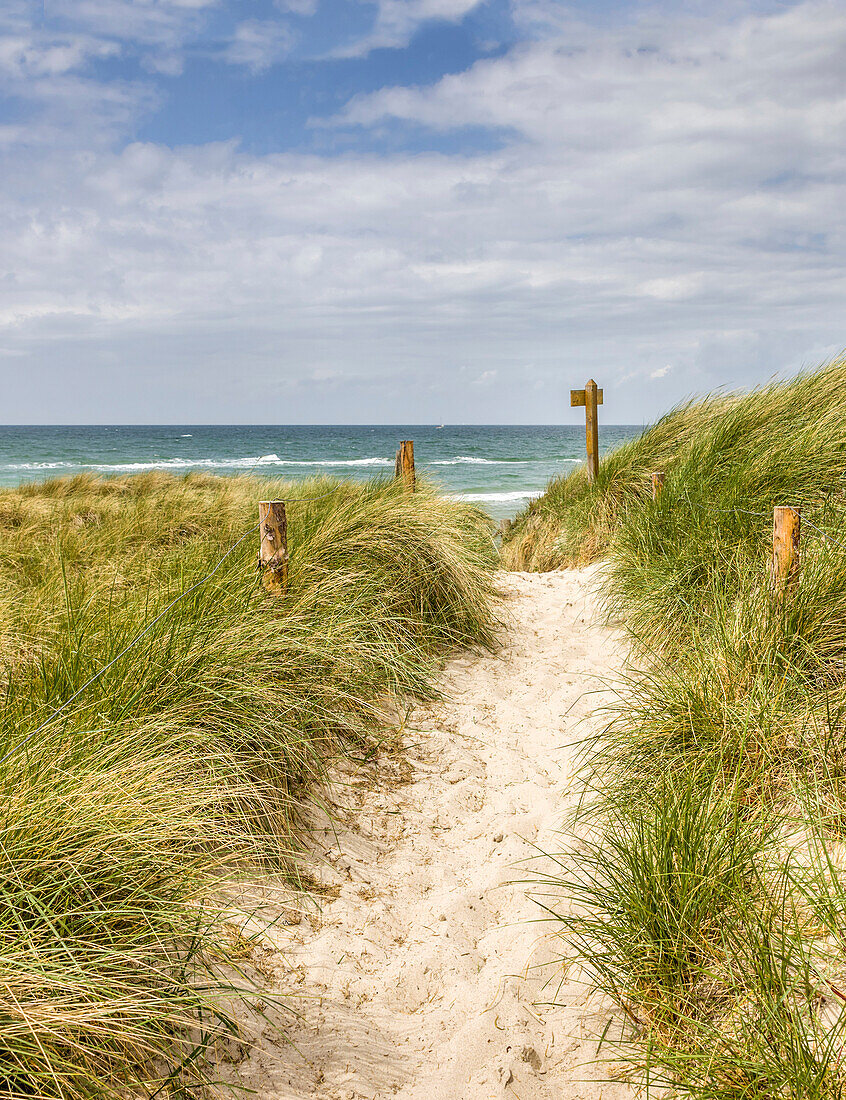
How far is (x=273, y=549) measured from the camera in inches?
173

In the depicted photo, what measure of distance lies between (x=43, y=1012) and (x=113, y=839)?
1.70 ft

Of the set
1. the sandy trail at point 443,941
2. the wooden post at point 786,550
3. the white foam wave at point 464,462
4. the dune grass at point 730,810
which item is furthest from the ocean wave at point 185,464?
the wooden post at point 786,550

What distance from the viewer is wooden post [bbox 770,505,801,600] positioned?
12.5 feet

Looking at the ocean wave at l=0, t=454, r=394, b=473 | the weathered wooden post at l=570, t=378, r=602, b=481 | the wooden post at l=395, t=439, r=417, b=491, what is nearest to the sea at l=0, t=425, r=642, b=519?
the ocean wave at l=0, t=454, r=394, b=473

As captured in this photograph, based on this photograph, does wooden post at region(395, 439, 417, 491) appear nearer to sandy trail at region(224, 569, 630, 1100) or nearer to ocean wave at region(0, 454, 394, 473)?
sandy trail at region(224, 569, 630, 1100)

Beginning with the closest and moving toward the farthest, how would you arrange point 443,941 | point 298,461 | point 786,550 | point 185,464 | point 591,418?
point 443,941, point 786,550, point 591,418, point 185,464, point 298,461

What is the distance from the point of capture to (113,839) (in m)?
2.23

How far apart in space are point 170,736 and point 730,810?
2325 millimetres

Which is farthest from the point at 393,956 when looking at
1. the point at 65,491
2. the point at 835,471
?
the point at 65,491

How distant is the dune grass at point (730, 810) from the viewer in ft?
6.50

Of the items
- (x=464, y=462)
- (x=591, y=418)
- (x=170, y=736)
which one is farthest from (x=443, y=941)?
(x=464, y=462)

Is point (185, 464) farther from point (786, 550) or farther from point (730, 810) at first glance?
point (730, 810)

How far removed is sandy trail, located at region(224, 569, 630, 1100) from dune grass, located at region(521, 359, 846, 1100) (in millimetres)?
223

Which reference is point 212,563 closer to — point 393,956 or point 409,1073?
point 393,956
